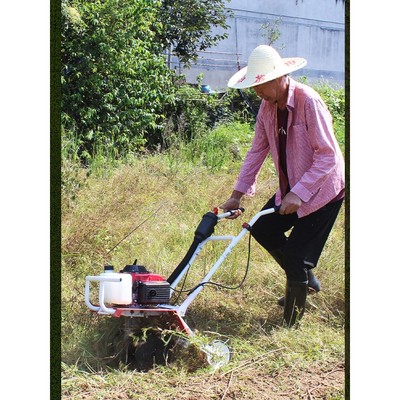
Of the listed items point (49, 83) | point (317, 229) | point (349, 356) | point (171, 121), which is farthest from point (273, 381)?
point (49, 83)

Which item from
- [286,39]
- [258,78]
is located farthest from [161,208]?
[286,39]

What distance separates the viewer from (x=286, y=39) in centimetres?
528

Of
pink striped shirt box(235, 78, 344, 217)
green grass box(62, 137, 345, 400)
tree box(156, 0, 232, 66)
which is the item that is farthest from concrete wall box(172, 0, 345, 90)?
green grass box(62, 137, 345, 400)

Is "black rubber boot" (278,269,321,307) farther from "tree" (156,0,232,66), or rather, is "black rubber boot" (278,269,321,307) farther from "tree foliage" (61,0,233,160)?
"tree" (156,0,232,66)

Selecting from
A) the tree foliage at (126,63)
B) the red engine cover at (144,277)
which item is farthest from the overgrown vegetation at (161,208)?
the red engine cover at (144,277)

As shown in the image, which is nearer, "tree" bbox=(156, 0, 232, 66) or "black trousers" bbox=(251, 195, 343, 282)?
"tree" bbox=(156, 0, 232, 66)

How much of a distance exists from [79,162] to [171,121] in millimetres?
604

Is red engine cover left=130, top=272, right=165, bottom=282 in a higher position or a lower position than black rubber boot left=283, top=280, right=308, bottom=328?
higher

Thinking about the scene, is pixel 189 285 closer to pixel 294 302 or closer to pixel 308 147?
pixel 294 302

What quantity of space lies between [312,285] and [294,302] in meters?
0.18

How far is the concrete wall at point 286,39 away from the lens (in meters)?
A: 5.20

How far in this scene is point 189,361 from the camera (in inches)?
197

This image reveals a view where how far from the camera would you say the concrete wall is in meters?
5.20

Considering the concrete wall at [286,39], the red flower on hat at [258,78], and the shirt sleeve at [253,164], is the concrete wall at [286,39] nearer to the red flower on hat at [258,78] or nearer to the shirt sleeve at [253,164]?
the red flower on hat at [258,78]
